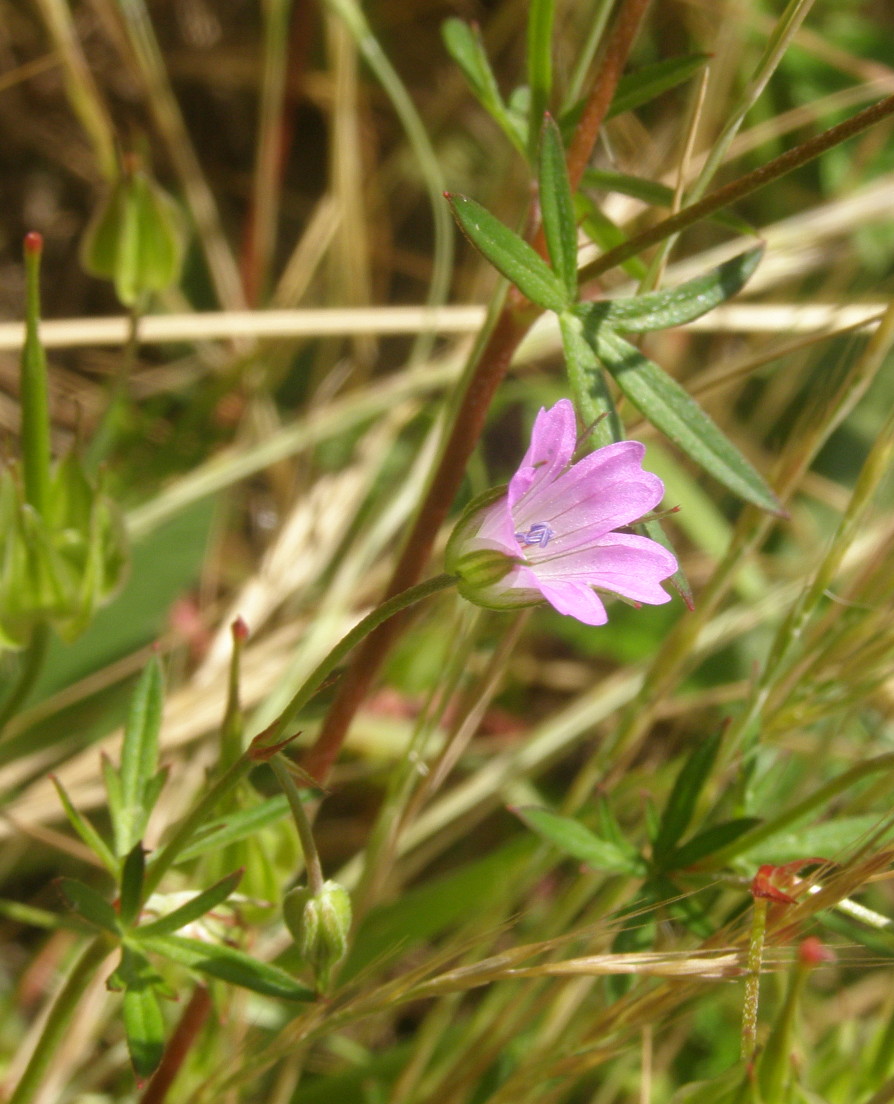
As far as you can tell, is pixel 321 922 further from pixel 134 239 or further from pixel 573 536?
pixel 134 239

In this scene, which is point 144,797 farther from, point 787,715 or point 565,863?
point 565,863

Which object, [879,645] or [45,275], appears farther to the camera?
[45,275]

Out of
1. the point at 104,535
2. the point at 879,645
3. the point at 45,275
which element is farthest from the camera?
the point at 45,275

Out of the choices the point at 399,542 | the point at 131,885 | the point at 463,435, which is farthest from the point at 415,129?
the point at 131,885

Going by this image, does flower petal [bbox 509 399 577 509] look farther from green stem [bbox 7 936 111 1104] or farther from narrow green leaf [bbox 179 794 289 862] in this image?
green stem [bbox 7 936 111 1104]

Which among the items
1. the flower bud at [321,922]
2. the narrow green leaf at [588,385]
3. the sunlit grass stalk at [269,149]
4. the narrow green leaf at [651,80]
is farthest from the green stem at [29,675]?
the sunlit grass stalk at [269,149]

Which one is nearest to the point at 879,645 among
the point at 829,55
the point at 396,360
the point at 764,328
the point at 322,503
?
the point at 764,328

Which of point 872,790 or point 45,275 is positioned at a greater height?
point 45,275
